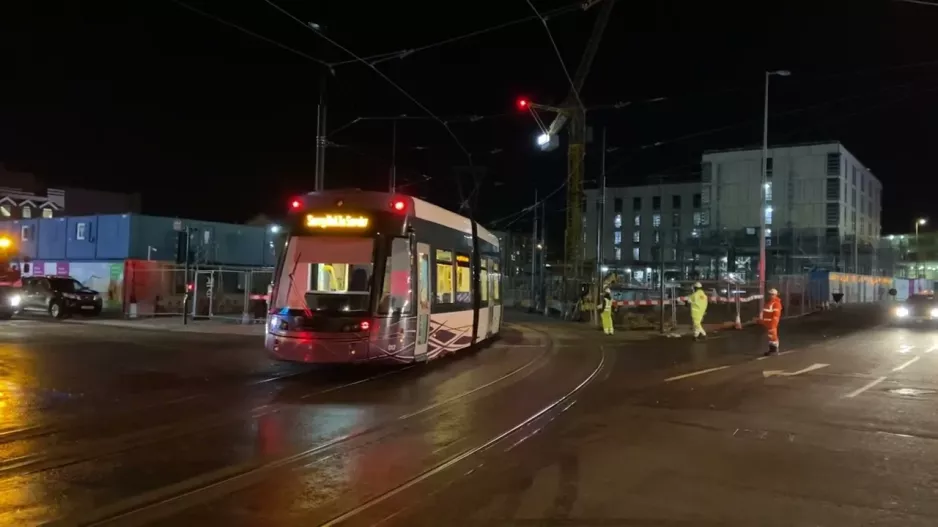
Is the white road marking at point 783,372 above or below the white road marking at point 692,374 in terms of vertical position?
above

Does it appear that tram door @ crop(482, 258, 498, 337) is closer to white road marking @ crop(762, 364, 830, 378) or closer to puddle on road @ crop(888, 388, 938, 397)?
white road marking @ crop(762, 364, 830, 378)

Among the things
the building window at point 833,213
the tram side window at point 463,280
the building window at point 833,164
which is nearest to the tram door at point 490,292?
the tram side window at point 463,280

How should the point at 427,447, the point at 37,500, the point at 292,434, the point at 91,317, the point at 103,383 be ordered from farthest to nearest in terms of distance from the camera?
the point at 91,317
the point at 103,383
the point at 292,434
the point at 427,447
the point at 37,500

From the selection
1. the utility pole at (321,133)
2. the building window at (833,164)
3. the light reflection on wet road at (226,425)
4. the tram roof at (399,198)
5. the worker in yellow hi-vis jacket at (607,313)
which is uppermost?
the building window at (833,164)

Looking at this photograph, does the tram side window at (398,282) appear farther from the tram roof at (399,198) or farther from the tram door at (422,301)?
the tram roof at (399,198)

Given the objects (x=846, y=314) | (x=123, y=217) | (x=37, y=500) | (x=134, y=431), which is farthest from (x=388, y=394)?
(x=846, y=314)

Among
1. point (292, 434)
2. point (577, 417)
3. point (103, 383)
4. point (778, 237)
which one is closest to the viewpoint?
point (292, 434)

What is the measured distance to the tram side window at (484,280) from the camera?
1893 cm

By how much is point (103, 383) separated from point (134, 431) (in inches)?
176

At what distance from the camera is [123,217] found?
38.0m

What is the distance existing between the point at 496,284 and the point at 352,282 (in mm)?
8640

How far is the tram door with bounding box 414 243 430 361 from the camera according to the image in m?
14.0

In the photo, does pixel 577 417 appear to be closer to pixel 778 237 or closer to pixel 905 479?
pixel 905 479

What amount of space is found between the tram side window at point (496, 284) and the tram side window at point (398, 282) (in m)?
7.54
